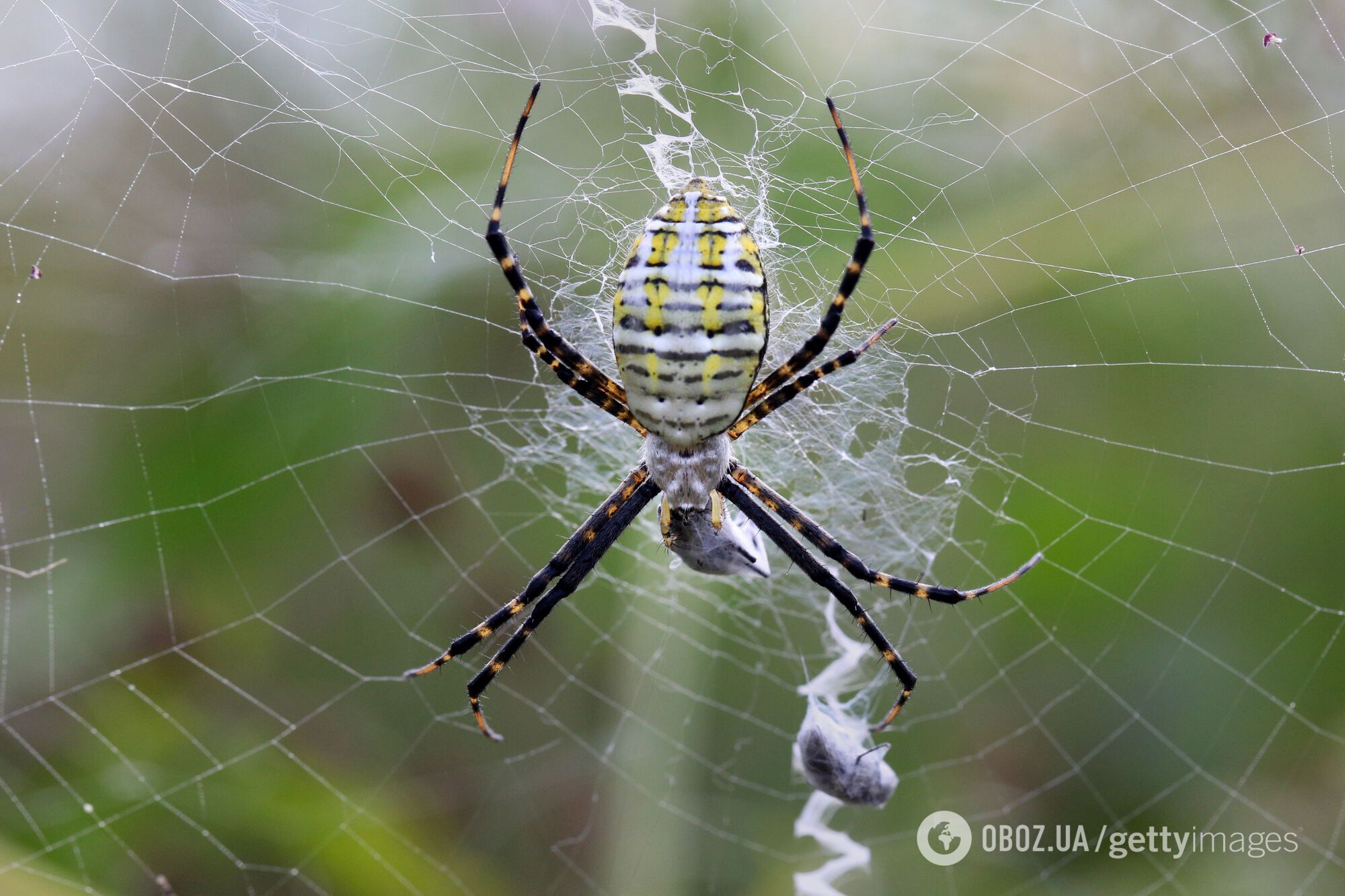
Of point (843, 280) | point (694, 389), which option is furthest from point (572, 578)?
point (843, 280)

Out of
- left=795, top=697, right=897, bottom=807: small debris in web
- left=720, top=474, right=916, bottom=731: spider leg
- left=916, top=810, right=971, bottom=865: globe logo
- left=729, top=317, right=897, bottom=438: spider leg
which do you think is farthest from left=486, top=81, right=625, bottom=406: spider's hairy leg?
left=916, top=810, right=971, bottom=865: globe logo

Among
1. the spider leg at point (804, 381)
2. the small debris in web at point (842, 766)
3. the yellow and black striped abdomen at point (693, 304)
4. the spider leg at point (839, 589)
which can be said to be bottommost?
the small debris in web at point (842, 766)

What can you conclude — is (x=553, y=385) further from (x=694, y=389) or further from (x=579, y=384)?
(x=694, y=389)

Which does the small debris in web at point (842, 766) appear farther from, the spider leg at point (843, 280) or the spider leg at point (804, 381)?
the spider leg at point (843, 280)

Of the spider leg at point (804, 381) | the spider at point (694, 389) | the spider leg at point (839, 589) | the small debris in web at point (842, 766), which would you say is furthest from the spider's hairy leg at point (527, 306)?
the small debris in web at point (842, 766)

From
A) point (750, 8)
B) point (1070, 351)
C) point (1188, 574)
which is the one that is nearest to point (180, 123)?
point (750, 8)

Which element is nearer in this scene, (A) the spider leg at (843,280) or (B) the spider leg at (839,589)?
(A) the spider leg at (843,280)

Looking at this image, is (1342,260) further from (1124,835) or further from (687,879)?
(687,879)

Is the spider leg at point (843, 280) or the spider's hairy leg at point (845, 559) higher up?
the spider leg at point (843, 280)
